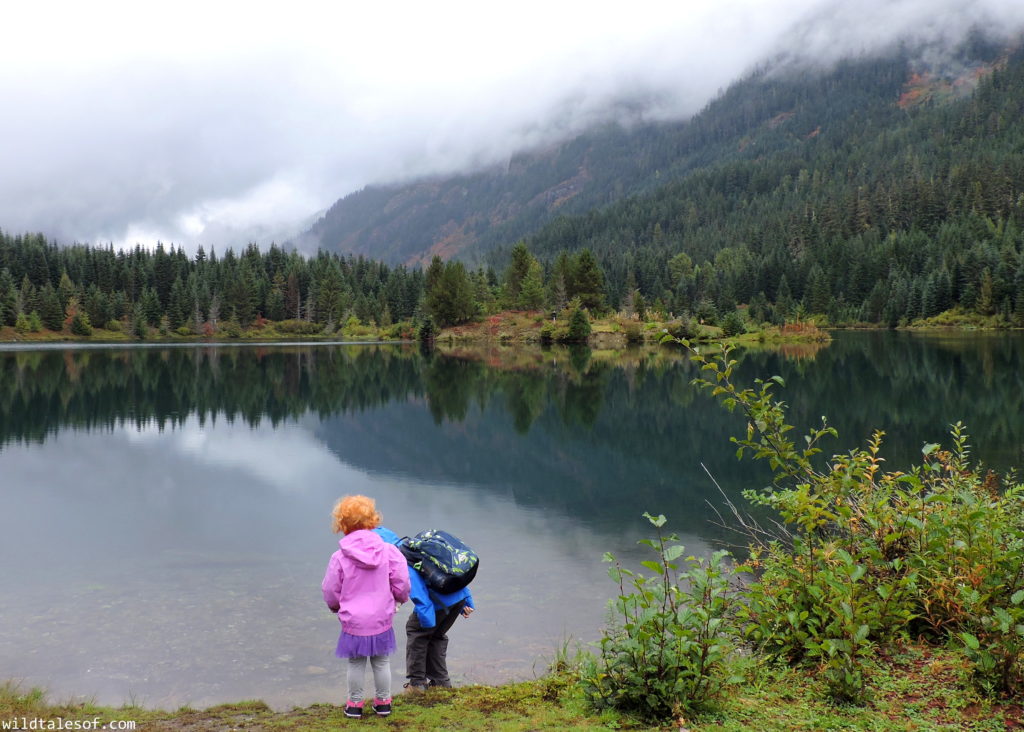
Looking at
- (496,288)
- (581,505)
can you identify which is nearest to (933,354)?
(581,505)

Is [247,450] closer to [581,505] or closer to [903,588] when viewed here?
[581,505]

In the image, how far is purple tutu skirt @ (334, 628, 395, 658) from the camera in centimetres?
575

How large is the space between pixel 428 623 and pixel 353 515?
4.82 ft

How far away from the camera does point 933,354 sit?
5294 centimetres

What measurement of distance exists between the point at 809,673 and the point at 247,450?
65.6 feet

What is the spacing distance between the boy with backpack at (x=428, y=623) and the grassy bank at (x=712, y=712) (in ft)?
1.74

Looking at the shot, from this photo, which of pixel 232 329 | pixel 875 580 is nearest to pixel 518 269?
pixel 232 329

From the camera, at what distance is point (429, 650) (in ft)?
22.5

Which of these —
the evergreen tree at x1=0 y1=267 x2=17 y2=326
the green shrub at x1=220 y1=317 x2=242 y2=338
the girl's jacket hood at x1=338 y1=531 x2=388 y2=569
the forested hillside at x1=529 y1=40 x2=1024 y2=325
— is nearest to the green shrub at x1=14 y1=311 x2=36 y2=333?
the evergreen tree at x1=0 y1=267 x2=17 y2=326

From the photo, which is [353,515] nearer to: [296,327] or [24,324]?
[296,327]

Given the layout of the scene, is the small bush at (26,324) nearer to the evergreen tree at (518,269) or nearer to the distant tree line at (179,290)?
the distant tree line at (179,290)

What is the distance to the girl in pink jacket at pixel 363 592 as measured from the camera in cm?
569

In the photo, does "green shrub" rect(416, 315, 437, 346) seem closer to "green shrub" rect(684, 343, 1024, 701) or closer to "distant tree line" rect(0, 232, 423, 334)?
"distant tree line" rect(0, 232, 423, 334)

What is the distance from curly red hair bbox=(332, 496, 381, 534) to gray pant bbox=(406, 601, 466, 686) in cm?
143
